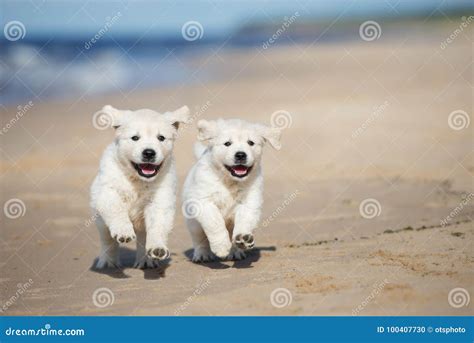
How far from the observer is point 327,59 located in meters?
29.5

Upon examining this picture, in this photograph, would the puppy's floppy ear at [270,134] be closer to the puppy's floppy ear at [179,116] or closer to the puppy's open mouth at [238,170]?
the puppy's open mouth at [238,170]

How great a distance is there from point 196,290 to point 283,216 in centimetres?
391

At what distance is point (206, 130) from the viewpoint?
8398 mm

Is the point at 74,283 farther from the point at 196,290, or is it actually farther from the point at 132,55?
the point at 132,55

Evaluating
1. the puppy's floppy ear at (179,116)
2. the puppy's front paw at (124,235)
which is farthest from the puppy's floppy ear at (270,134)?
the puppy's front paw at (124,235)

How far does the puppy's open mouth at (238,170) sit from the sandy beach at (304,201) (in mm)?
1043

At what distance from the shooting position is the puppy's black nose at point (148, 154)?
764 cm

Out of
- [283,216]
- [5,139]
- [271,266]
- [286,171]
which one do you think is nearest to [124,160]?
[271,266]

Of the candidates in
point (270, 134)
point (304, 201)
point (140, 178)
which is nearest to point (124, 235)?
point (140, 178)

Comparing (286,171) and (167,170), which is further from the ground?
(286,171)

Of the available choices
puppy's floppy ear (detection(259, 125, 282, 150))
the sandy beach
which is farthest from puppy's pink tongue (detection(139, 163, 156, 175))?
puppy's floppy ear (detection(259, 125, 282, 150))

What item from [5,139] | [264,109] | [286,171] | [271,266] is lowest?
[271,266]

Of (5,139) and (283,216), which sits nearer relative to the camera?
(283,216)

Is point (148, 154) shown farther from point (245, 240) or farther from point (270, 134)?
point (270, 134)
